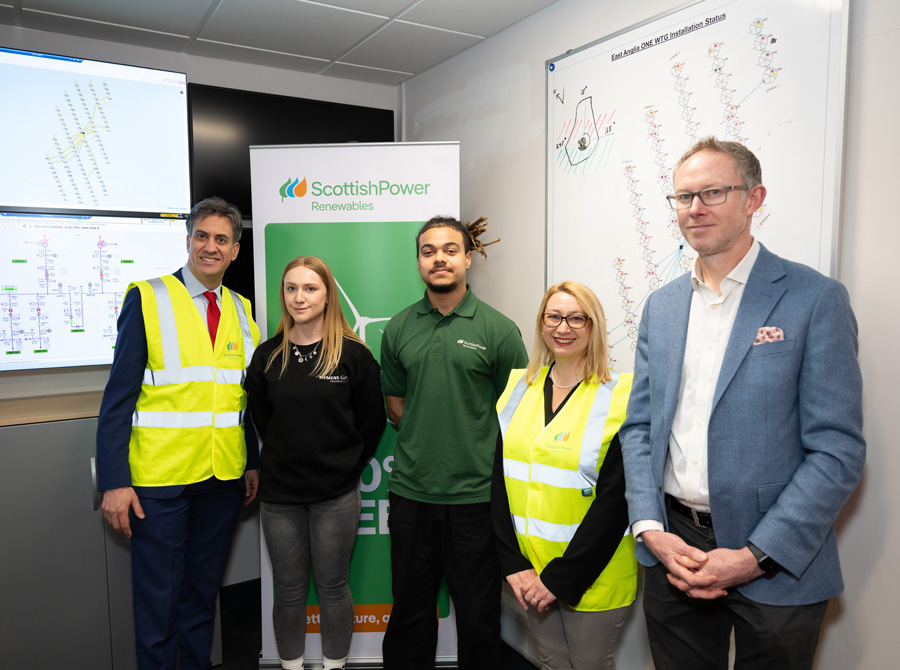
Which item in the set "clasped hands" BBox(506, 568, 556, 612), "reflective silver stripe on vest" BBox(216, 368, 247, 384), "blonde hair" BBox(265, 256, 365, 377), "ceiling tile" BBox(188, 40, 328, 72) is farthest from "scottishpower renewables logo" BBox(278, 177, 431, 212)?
"clasped hands" BBox(506, 568, 556, 612)

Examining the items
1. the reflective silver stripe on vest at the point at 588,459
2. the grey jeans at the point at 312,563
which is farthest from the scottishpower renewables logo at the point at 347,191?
the reflective silver stripe on vest at the point at 588,459

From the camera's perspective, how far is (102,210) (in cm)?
279

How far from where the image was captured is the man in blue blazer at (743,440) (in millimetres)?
1250

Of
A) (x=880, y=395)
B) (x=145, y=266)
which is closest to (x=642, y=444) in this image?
(x=880, y=395)

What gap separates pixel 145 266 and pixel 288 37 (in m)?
1.29

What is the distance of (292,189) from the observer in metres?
2.62

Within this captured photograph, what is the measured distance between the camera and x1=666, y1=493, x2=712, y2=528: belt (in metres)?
1.39

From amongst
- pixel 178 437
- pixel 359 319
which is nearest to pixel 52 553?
pixel 178 437

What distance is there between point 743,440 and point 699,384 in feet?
0.52

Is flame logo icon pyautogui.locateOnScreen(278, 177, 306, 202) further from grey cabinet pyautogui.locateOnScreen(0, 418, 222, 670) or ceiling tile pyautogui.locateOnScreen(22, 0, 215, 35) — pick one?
grey cabinet pyautogui.locateOnScreen(0, 418, 222, 670)

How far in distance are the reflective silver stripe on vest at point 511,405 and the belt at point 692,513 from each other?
0.52 meters

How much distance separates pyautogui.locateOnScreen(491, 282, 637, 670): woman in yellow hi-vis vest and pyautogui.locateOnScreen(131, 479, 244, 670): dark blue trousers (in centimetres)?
113

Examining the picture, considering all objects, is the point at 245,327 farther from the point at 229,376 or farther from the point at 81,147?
the point at 81,147

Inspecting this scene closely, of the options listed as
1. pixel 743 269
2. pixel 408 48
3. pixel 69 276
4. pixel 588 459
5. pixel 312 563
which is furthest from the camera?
pixel 408 48
